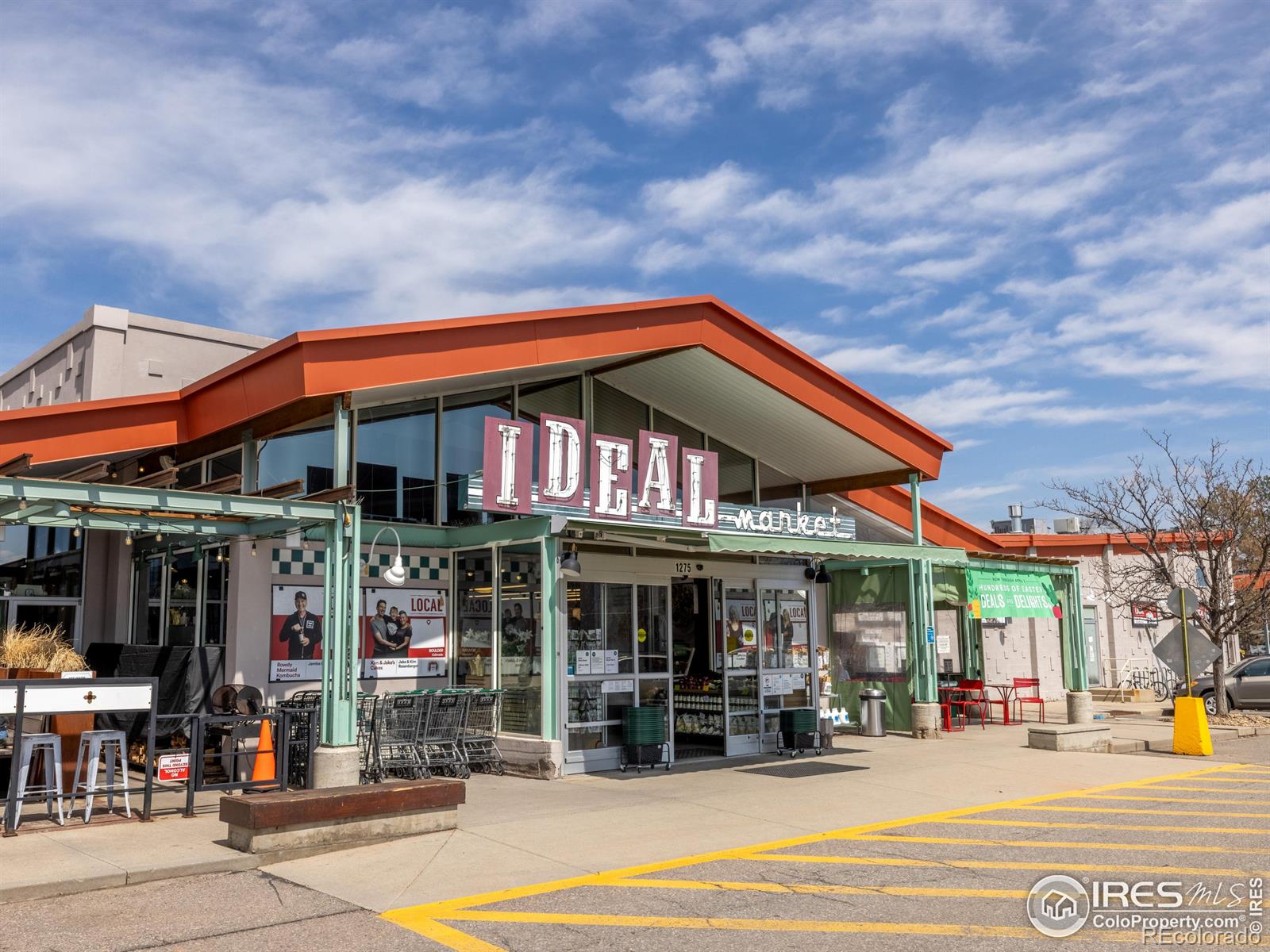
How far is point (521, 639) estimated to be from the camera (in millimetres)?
13758

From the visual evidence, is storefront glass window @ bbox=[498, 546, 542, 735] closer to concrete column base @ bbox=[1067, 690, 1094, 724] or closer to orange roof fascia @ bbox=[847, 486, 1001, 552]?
orange roof fascia @ bbox=[847, 486, 1001, 552]

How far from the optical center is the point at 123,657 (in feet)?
43.4

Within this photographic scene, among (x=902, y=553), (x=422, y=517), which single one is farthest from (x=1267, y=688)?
(x=422, y=517)

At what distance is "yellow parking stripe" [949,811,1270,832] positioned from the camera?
9.61m

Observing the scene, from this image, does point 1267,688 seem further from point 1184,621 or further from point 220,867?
point 220,867

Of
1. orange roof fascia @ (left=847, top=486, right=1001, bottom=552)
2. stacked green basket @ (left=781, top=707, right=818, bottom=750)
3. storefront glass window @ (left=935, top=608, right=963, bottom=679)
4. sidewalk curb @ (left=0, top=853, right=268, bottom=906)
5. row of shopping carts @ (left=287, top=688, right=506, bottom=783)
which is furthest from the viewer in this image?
storefront glass window @ (left=935, top=608, right=963, bottom=679)

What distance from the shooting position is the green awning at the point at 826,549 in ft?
42.3

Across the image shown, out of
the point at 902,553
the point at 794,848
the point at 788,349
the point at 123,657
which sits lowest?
the point at 794,848

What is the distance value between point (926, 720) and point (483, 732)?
786cm

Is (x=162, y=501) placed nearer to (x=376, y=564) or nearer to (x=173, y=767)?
(x=173, y=767)

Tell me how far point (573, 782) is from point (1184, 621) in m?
9.16

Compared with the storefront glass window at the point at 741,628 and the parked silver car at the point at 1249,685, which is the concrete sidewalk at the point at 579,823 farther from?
the parked silver car at the point at 1249,685

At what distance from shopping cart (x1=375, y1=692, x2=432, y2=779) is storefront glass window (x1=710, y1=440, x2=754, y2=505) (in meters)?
7.06

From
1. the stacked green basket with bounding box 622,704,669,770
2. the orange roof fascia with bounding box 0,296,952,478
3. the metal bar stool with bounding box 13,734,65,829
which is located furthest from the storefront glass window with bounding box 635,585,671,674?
the metal bar stool with bounding box 13,734,65,829
